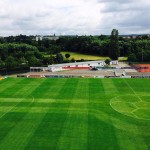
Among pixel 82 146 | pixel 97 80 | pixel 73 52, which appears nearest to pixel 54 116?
pixel 82 146

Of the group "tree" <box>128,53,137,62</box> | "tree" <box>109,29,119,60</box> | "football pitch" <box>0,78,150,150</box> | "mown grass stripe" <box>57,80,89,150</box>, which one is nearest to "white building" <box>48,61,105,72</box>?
"tree" <box>128,53,137,62</box>

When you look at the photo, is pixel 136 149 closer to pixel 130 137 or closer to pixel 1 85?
pixel 130 137

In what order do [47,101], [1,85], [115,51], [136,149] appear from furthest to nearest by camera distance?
[115,51] < [1,85] < [47,101] < [136,149]

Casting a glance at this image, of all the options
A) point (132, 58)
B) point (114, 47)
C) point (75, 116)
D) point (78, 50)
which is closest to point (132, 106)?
point (75, 116)

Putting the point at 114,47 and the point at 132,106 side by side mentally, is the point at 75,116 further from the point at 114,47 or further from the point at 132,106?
the point at 114,47

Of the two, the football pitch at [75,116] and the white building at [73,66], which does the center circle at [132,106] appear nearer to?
the football pitch at [75,116]

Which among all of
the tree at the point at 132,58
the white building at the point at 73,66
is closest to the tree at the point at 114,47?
the tree at the point at 132,58

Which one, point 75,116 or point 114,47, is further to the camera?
point 114,47

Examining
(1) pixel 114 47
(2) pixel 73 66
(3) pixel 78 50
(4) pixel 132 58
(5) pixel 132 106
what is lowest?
(5) pixel 132 106

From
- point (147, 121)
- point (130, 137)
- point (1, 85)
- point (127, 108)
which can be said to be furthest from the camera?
point (1, 85)
